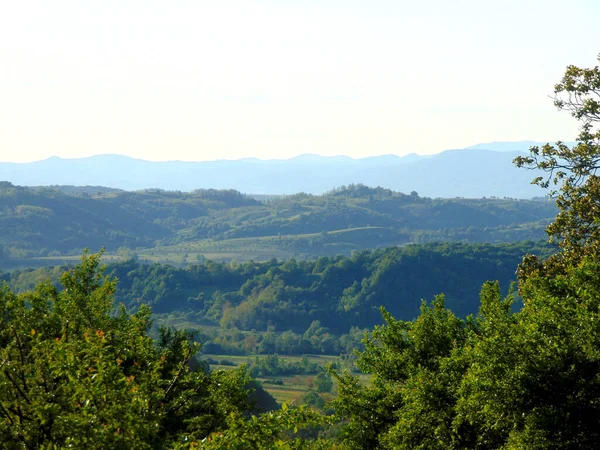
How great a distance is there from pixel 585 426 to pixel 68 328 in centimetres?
1055

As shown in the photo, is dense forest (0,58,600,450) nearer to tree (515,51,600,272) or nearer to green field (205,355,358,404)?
tree (515,51,600,272)

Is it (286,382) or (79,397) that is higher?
(79,397)

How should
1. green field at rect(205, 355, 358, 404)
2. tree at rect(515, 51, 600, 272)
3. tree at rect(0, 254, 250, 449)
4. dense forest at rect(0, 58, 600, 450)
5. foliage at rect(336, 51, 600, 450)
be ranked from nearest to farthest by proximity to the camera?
tree at rect(0, 254, 250, 449), dense forest at rect(0, 58, 600, 450), foliage at rect(336, 51, 600, 450), tree at rect(515, 51, 600, 272), green field at rect(205, 355, 358, 404)

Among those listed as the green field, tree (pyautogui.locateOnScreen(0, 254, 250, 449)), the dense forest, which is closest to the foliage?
the dense forest

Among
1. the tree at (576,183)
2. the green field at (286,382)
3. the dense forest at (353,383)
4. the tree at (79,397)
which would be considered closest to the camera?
the tree at (79,397)

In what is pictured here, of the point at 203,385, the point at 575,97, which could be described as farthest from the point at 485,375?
the point at 575,97

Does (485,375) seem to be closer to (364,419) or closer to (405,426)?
(405,426)

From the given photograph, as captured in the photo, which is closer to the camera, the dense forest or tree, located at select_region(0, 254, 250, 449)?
tree, located at select_region(0, 254, 250, 449)

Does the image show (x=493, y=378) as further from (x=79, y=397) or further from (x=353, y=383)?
(x=79, y=397)

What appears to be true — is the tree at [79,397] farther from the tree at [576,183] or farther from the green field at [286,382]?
the green field at [286,382]

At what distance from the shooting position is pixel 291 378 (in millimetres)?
152500

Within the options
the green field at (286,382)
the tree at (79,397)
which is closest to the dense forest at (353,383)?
the tree at (79,397)

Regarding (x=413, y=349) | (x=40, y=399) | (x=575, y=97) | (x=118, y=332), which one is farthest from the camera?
(x=575, y=97)

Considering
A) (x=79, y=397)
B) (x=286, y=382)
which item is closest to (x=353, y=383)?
(x=79, y=397)
